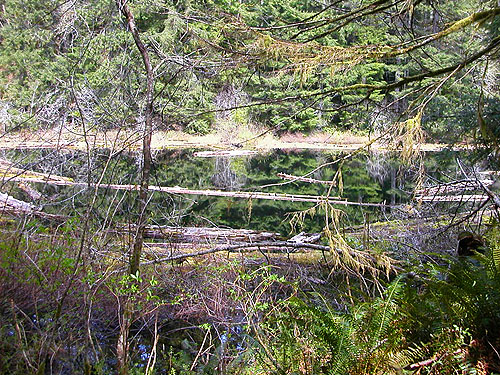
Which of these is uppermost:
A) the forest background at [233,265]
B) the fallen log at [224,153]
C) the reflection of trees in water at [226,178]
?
the forest background at [233,265]

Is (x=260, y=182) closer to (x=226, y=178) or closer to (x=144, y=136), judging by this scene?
(x=226, y=178)

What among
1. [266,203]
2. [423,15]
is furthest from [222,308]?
[423,15]

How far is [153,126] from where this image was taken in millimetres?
4270

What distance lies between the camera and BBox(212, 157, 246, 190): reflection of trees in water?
47.3 feet

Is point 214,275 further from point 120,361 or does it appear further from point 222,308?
point 120,361

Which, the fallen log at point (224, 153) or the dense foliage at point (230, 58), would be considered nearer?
the dense foliage at point (230, 58)

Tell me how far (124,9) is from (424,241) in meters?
5.59

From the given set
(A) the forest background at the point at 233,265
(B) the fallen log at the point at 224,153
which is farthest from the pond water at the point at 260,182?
(A) the forest background at the point at 233,265

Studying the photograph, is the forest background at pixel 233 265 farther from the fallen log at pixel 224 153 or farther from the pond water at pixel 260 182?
the fallen log at pixel 224 153

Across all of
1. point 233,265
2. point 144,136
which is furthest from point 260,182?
point 144,136

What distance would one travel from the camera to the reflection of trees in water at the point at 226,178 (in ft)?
47.3

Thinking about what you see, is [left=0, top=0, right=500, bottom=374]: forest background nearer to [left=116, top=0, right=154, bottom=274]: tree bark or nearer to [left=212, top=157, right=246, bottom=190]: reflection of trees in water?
[left=116, top=0, right=154, bottom=274]: tree bark

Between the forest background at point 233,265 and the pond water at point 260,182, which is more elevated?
the forest background at point 233,265

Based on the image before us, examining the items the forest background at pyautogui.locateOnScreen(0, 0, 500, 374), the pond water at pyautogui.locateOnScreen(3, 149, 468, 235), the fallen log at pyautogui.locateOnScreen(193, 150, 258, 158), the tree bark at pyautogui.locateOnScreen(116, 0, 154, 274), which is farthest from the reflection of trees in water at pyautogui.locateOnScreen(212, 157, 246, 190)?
the tree bark at pyautogui.locateOnScreen(116, 0, 154, 274)
